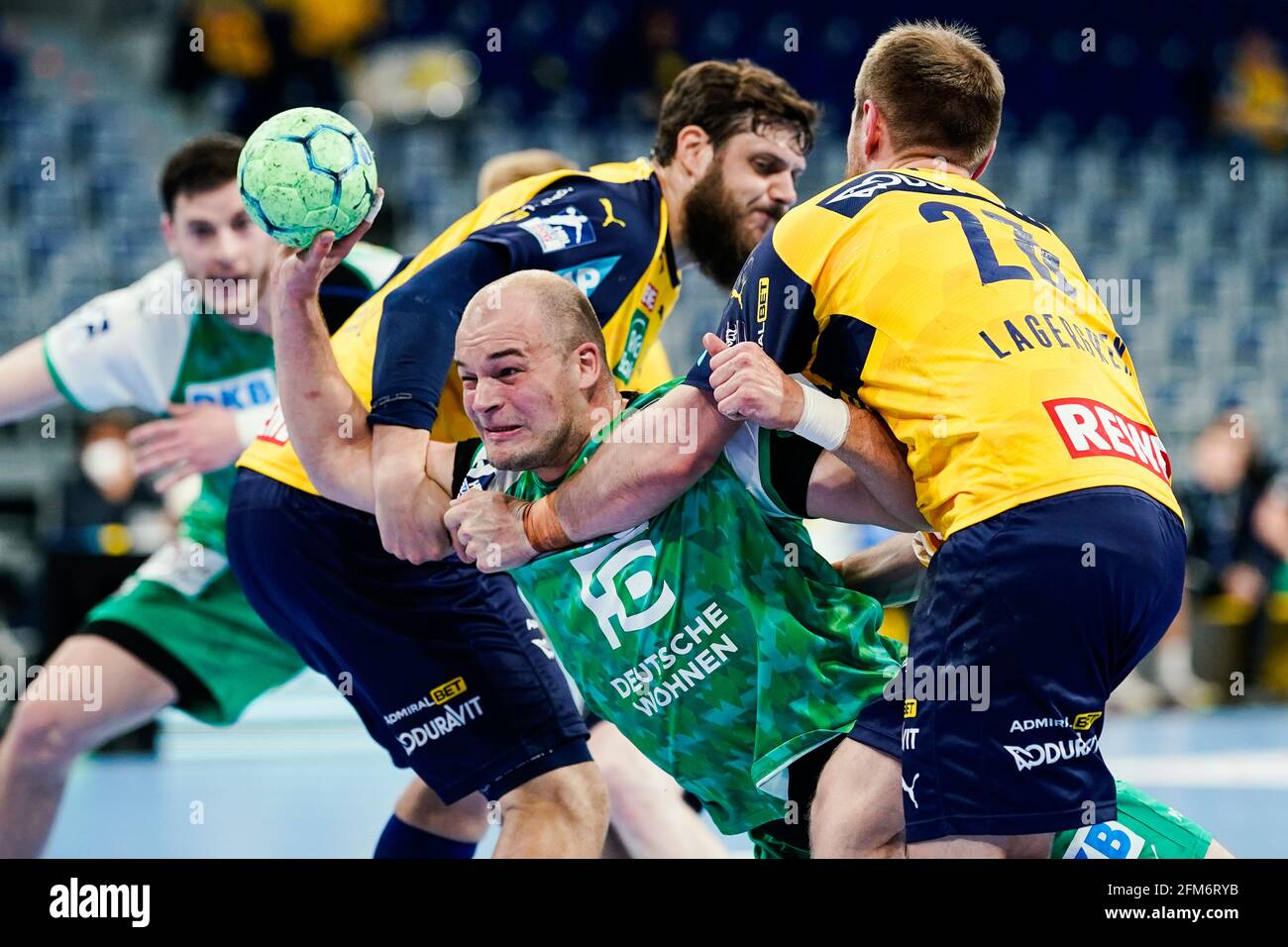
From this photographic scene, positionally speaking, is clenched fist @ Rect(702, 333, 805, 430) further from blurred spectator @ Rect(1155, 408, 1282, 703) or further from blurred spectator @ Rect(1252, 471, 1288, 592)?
blurred spectator @ Rect(1252, 471, 1288, 592)

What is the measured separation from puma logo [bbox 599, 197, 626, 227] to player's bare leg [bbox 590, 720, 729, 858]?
157 centimetres

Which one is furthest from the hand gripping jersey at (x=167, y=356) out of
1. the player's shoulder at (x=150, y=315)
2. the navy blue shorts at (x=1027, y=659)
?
the navy blue shorts at (x=1027, y=659)

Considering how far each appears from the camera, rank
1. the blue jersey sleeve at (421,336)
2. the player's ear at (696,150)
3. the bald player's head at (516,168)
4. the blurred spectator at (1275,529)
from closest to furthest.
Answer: the blue jersey sleeve at (421,336) → the player's ear at (696,150) → the bald player's head at (516,168) → the blurred spectator at (1275,529)

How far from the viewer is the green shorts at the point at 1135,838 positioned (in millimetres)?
3074

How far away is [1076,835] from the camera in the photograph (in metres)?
3.11

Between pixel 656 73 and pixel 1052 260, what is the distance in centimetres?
1231

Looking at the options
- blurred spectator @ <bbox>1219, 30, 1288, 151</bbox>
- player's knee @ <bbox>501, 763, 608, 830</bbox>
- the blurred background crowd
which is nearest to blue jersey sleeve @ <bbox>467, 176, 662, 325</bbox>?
player's knee @ <bbox>501, 763, 608, 830</bbox>

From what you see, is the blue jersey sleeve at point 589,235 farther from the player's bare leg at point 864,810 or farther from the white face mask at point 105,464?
the white face mask at point 105,464

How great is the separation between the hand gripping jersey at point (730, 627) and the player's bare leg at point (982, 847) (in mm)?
520

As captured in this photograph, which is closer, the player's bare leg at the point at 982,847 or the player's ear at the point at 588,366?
the player's bare leg at the point at 982,847

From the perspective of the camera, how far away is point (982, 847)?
2721mm

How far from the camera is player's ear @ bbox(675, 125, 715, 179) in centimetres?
433
